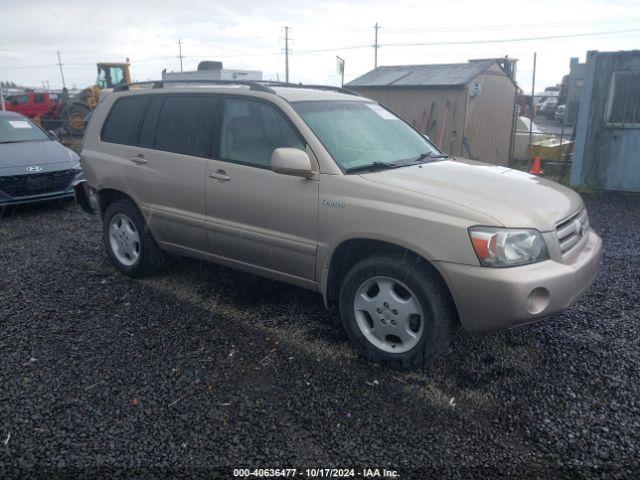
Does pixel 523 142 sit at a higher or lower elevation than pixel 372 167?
lower

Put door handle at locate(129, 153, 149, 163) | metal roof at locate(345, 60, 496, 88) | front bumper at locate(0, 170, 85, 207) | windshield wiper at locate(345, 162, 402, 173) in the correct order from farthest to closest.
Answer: metal roof at locate(345, 60, 496, 88), front bumper at locate(0, 170, 85, 207), door handle at locate(129, 153, 149, 163), windshield wiper at locate(345, 162, 402, 173)

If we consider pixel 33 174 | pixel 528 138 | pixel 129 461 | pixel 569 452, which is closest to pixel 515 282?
pixel 569 452

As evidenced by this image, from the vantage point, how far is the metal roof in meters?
12.3

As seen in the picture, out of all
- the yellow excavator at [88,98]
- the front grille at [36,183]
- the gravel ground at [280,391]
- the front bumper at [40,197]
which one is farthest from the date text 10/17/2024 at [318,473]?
the yellow excavator at [88,98]

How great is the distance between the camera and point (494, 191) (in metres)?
3.53

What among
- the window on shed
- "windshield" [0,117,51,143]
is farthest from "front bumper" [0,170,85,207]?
the window on shed

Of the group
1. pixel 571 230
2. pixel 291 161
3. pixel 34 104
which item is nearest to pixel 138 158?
pixel 291 161

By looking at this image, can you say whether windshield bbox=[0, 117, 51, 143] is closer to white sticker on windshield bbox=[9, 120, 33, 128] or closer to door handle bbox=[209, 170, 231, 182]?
white sticker on windshield bbox=[9, 120, 33, 128]

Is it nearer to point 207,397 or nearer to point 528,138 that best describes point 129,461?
point 207,397

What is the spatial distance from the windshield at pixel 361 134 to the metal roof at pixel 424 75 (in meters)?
7.95

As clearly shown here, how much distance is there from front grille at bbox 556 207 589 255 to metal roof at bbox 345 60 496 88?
342 inches

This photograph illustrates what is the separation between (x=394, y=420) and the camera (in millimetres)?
3064

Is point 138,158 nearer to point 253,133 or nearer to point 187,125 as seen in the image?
point 187,125

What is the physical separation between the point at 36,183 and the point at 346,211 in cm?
633
